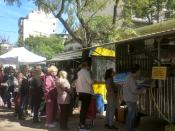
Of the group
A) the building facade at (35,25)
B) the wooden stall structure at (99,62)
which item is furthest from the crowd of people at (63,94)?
the building facade at (35,25)

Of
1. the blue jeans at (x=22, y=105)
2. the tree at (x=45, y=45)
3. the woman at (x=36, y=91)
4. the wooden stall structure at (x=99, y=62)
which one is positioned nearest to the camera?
the woman at (x=36, y=91)

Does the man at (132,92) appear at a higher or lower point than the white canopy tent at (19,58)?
lower

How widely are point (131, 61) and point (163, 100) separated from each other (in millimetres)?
3163

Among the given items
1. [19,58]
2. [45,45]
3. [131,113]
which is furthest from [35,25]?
[131,113]

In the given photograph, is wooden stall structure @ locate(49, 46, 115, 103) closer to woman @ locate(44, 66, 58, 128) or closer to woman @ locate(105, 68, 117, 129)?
woman @ locate(44, 66, 58, 128)

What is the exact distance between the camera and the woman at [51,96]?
12.9m

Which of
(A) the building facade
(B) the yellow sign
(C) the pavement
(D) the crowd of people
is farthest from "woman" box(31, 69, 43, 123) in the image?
(A) the building facade

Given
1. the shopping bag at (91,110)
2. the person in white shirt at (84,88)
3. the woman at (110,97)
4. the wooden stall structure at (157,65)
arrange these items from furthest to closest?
the shopping bag at (91,110) → the woman at (110,97) → the person in white shirt at (84,88) → the wooden stall structure at (157,65)

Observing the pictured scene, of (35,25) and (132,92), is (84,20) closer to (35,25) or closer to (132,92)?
(132,92)

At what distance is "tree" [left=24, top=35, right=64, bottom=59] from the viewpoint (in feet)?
211

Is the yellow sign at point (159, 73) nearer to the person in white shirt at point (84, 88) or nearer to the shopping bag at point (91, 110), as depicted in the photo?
the person in white shirt at point (84, 88)

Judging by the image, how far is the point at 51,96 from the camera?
12.9 m

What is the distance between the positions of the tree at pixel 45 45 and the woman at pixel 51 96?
48776 millimetres

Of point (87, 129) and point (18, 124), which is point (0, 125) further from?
point (87, 129)
